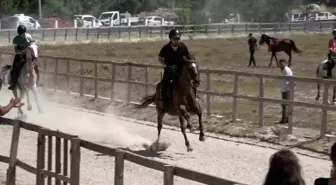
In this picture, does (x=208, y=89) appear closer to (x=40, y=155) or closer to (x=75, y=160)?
(x=40, y=155)

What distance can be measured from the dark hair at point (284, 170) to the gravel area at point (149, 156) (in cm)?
670

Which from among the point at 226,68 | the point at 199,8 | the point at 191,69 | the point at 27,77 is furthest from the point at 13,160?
the point at 199,8

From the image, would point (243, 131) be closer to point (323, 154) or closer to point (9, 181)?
point (323, 154)

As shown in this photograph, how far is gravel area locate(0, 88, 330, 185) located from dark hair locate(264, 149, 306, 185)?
6702 millimetres

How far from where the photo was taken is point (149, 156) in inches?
598

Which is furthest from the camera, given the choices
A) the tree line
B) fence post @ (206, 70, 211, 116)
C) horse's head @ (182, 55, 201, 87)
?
the tree line

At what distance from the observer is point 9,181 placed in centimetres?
1112

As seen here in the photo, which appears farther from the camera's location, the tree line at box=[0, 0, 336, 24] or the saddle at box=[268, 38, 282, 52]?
the tree line at box=[0, 0, 336, 24]

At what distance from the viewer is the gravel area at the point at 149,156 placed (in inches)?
510

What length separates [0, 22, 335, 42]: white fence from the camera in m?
55.5

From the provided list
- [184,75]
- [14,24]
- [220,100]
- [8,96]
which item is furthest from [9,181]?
[14,24]

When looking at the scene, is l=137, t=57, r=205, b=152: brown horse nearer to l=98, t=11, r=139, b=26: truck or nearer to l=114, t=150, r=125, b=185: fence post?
l=114, t=150, r=125, b=185: fence post

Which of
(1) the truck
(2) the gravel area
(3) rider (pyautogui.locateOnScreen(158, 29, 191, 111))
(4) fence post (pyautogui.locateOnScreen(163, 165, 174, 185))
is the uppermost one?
(3) rider (pyautogui.locateOnScreen(158, 29, 191, 111))

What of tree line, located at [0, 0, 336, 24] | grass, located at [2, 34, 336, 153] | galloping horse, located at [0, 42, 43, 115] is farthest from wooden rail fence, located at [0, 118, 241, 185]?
tree line, located at [0, 0, 336, 24]
